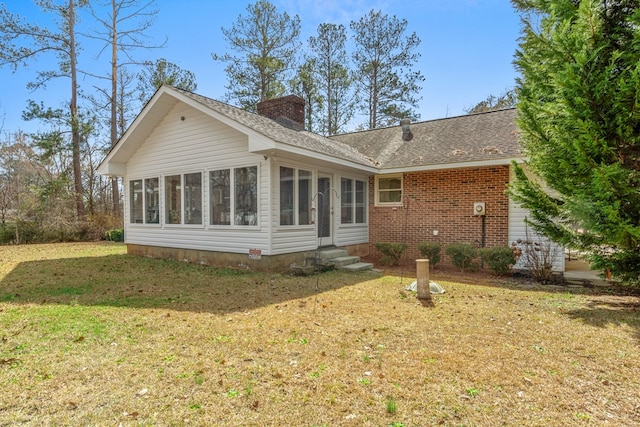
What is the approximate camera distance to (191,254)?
32.3 feet

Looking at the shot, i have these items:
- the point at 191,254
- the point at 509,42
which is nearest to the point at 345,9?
the point at 509,42

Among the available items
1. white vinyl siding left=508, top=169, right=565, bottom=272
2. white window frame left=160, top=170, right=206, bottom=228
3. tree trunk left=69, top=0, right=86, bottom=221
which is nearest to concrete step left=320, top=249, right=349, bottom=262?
white window frame left=160, top=170, right=206, bottom=228

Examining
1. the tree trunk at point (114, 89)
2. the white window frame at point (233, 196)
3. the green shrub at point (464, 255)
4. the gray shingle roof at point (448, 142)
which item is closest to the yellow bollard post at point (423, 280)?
the green shrub at point (464, 255)

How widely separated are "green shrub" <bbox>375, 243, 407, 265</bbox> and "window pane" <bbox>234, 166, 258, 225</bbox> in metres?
3.79

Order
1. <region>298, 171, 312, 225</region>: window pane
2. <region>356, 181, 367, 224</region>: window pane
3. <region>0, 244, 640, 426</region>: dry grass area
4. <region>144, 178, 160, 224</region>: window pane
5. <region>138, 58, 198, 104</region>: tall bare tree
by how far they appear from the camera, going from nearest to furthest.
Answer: <region>0, 244, 640, 426</region>: dry grass area, <region>298, 171, 312, 225</region>: window pane, <region>144, 178, 160, 224</region>: window pane, <region>356, 181, 367, 224</region>: window pane, <region>138, 58, 198, 104</region>: tall bare tree

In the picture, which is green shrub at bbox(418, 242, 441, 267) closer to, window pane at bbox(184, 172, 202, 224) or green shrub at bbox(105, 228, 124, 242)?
window pane at bbox(184, 172, 202, 224)

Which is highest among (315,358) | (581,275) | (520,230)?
(520,230)

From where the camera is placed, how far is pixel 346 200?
414 inches

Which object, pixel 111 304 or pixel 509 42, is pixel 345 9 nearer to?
pixel 509 42

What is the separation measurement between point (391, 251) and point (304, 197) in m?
2.94

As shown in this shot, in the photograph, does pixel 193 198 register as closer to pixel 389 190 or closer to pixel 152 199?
pixel 152 199

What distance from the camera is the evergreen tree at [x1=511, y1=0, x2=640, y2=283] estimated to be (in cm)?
479

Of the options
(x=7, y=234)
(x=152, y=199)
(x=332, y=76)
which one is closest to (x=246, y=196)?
(x=152, y=199)

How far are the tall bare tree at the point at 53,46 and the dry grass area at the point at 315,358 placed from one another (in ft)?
47.3
